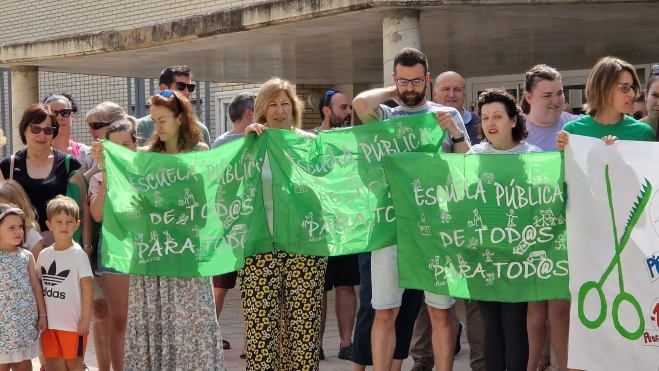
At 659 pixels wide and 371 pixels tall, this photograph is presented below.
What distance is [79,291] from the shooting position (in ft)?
21.8

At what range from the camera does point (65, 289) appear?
6.62 meters

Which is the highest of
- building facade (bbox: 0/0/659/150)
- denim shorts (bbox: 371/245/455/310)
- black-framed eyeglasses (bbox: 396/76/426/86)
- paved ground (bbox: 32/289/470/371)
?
building facade (bbox: 0/0/659/150)

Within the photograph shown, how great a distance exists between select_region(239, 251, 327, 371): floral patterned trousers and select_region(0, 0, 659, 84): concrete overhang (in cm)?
378

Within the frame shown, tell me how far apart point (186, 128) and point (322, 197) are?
40.1 inches

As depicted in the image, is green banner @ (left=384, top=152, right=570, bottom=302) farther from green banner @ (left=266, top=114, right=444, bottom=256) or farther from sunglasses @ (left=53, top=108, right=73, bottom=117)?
sunglasses @ (left=53, top=108, right=73, bottom=117)

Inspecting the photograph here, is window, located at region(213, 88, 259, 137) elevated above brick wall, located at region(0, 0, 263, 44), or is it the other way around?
brick wall, located at region(0, 0, 263, 44)

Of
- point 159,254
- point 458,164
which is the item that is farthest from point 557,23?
point 159,254

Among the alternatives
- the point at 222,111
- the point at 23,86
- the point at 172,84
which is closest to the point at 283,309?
the point at 172,84

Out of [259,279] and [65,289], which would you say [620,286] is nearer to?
[259,279]

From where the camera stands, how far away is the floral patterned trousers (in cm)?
618

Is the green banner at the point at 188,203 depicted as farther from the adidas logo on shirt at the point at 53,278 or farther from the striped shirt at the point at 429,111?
the striped shirt at the point at 429,111

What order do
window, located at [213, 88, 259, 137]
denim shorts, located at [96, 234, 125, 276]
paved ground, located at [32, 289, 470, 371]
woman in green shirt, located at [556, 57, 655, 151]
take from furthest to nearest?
window, located at [213, 88, 259, 137] < paved ground, located at [32, 289, 470, 371] < denim shorts, located at [96, 234, 125, 276] < woman in green shirt, located at [556, 57, 655, 151]

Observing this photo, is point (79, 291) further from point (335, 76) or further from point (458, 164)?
point (335, 76)

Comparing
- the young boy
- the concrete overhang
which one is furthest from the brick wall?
the young boy
